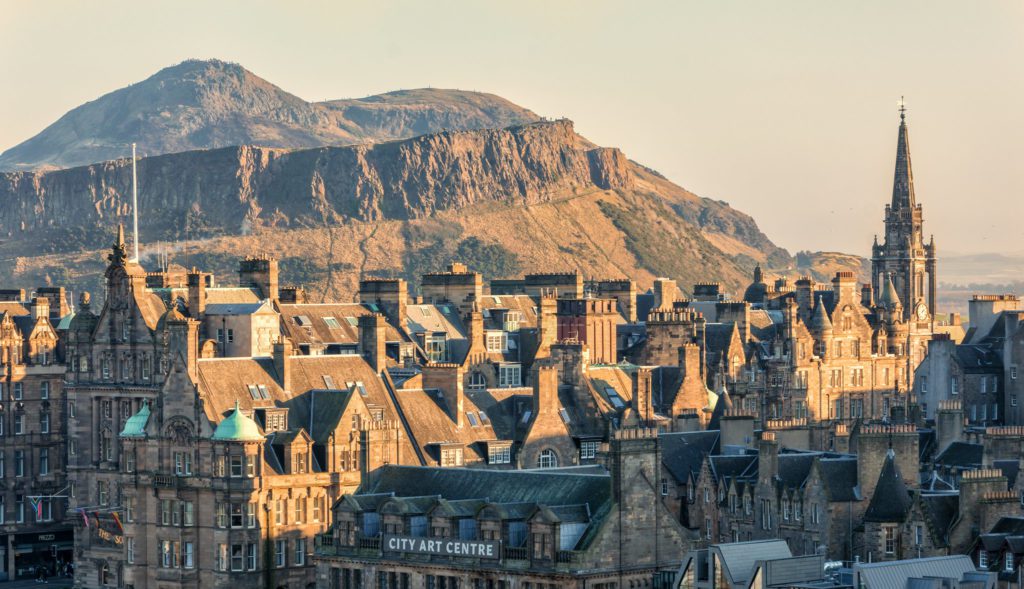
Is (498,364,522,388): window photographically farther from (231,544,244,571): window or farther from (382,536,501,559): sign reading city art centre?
(382,536,501,559): sign reading city art centre

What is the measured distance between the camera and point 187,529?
14388cm

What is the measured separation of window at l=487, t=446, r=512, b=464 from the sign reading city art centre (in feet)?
76.9

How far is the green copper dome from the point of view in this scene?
142 metres

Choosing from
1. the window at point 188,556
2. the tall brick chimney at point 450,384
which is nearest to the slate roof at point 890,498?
the tall brick chimney at point 450,384

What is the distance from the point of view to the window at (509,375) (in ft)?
587

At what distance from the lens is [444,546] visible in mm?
128000

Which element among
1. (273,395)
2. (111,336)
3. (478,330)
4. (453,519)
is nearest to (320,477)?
(273,395)

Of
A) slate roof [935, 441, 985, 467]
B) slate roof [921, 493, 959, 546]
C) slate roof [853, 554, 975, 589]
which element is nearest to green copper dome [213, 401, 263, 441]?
slate roof [935, 441, 985, 467]

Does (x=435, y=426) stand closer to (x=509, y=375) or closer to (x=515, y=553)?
(x=509, y=375)

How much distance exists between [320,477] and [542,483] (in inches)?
784

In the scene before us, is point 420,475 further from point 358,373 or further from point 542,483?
point 358,373

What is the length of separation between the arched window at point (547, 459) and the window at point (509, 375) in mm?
23829

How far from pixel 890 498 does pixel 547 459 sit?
1354 inches

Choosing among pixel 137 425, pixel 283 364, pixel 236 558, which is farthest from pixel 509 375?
pixel 236 558
